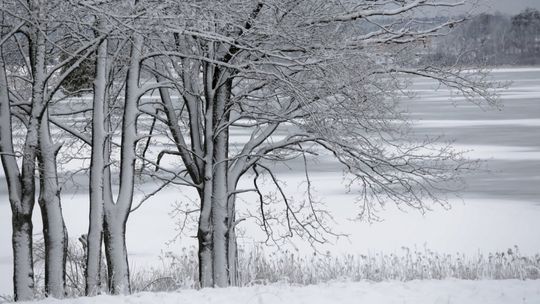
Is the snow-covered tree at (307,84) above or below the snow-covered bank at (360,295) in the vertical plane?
above

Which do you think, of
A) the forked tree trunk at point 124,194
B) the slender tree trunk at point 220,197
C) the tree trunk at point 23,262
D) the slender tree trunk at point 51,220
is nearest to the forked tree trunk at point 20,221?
the tree trunk at point 23,262

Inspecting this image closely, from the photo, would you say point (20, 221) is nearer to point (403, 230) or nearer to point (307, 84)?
point (307, 84)

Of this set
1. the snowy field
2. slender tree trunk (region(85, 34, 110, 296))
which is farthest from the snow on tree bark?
the snowy field

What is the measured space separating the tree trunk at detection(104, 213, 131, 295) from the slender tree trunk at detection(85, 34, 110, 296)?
42 centimetres

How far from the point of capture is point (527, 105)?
62.7 metres

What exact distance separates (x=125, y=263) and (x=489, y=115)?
48675 millimetres

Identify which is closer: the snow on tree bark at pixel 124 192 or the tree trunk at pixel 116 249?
the snow on tree bark at pixel 124 192

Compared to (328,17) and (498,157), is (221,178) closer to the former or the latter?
(328,17)

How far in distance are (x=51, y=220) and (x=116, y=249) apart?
114cm

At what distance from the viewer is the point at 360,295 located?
9.48 metres

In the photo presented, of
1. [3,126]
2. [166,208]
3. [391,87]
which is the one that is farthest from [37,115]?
[166,208]

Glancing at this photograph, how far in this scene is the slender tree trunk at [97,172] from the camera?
1341cm

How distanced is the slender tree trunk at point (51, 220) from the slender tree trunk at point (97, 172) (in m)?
0.42

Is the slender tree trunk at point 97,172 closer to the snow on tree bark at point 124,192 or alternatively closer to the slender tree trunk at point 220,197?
the snow on tree bark at point 124,192
